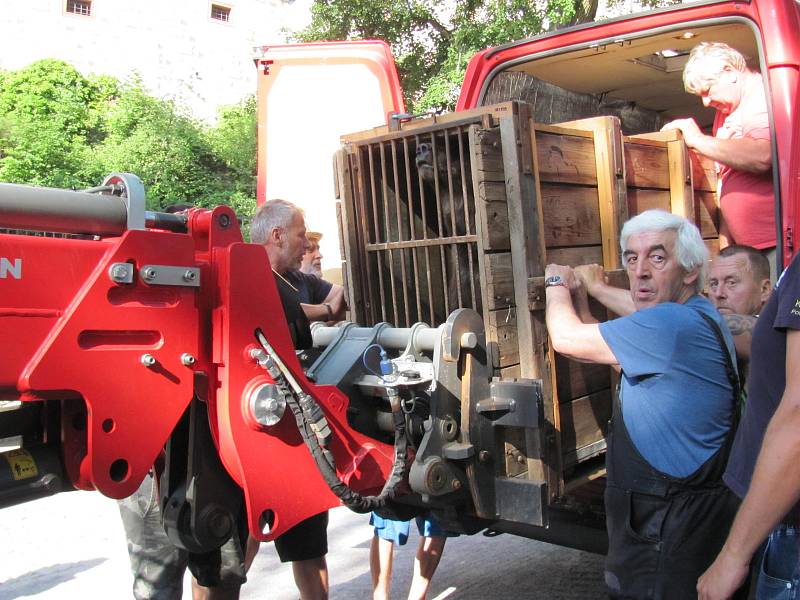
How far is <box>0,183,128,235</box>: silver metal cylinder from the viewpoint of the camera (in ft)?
5.41

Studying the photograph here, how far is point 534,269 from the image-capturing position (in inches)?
103

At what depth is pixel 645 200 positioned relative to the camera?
10.9 feet

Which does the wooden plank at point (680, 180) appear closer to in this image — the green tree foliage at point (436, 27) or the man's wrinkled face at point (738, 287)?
the man's wrinkled face at point (738, 287)

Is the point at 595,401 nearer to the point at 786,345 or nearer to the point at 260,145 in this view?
the point at 786,345

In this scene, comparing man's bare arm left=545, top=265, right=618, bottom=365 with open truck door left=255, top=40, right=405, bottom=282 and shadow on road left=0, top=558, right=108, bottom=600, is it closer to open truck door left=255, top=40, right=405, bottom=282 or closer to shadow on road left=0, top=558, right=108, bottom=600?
open truck door left=255, top=40, right=405, bottom=282

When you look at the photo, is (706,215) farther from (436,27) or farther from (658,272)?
(436,27)

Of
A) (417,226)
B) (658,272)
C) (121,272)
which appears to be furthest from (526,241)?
(121,272)

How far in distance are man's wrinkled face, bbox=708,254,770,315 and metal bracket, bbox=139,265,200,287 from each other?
6.49 feet

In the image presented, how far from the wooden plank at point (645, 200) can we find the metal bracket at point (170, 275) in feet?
6.28

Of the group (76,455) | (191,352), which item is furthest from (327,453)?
(76,455)

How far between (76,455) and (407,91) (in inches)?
559

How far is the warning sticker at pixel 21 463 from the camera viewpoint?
1.79 m

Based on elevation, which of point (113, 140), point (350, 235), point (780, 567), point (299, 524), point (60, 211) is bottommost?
point (299, 524)

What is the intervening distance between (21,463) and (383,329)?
1.21m
